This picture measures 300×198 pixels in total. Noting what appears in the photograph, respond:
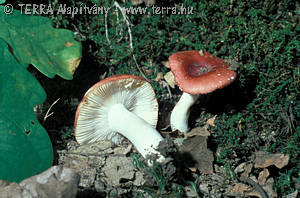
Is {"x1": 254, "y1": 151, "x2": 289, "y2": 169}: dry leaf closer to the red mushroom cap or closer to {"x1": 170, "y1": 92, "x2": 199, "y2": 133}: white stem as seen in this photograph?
{"x1": 170, "y1": 92, "x2": 199, "y2": 133}: white stem

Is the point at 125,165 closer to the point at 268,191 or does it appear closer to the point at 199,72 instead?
the point at 199,72

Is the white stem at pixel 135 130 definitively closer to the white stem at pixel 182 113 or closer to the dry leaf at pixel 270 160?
the white stem at pixel 182 113

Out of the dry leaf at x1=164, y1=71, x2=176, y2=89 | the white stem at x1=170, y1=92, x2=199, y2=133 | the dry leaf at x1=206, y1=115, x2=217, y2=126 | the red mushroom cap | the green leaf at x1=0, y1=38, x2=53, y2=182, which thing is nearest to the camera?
the green leaf at x1=0, y1=38, x2=53, y2=182

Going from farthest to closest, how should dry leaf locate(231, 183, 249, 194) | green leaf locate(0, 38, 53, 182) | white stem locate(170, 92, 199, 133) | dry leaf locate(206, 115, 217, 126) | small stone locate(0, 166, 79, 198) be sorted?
1. dry leaf locate(206, 115, 217, 126)
2. white stem locate(170, 92, 199, 133)
3. dry leaf locate(231, 183, 249, 194)
4. green leaf locate(0, 38, 53, 182)
5. small stone locate(0, 166, 79, 198)

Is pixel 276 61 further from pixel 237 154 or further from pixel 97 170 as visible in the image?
pixel 97 170

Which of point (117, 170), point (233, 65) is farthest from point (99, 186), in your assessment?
point (233, 65)

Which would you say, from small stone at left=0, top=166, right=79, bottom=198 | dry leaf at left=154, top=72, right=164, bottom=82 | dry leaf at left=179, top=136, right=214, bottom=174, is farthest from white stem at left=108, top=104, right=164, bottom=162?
small stone at left=0, top=166, right=79, bottom=198
